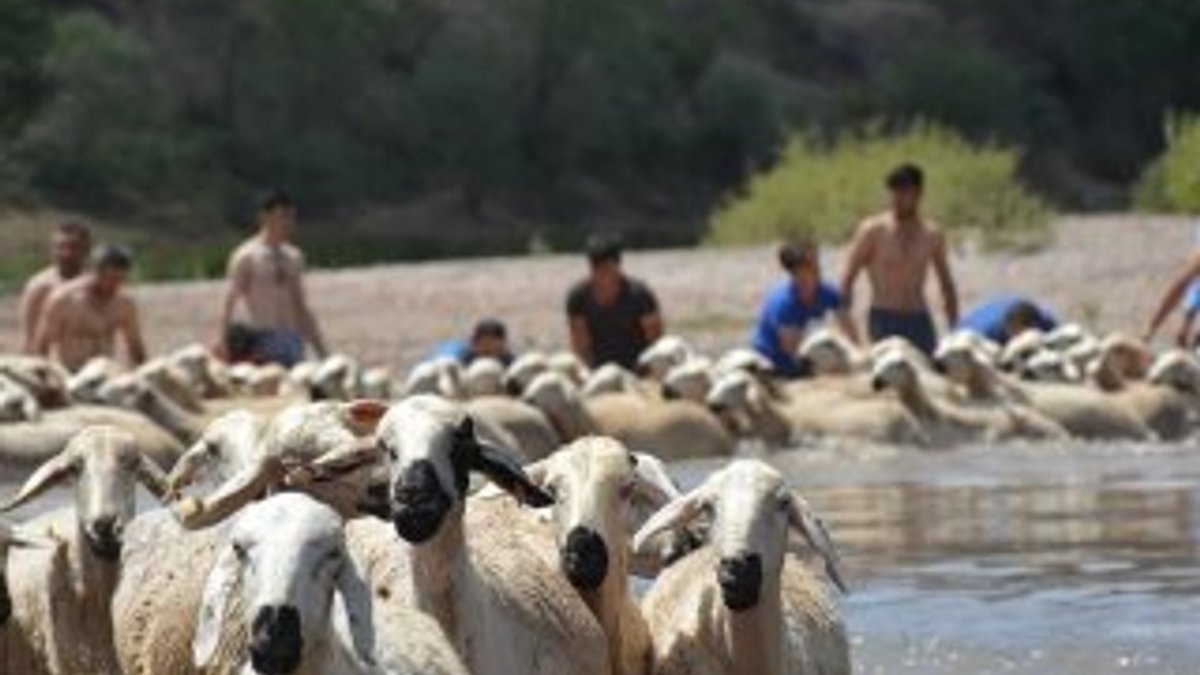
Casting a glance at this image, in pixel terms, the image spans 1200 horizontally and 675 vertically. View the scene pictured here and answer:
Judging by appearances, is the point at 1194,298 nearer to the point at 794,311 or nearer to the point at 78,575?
the point at 794,311

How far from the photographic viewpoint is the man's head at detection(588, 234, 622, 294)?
2492 centimetres

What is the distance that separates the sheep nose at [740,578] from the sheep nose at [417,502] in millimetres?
978

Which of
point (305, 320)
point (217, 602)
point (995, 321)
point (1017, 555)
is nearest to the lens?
point (217, 602)

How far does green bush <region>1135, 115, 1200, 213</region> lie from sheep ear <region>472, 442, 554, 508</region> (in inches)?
1206

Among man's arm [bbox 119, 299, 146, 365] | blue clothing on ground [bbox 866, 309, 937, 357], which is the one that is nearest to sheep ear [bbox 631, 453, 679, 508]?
man's arm [bbox 119, 299, 146, 365]

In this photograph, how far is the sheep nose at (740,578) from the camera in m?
10.5

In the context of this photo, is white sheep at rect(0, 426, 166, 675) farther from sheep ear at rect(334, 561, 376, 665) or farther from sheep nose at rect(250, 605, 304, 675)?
sheep nose at rect(250, 605, 304, 675)

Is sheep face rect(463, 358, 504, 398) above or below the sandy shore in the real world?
above

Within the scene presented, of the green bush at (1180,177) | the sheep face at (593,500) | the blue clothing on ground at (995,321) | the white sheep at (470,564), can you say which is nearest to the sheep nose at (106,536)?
the white sheep at (470,564)

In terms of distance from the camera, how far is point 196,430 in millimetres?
23344

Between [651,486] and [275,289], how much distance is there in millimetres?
13643

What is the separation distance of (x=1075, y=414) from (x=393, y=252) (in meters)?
29.2

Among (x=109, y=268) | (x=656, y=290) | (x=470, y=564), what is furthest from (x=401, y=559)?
(x=656, y=290)

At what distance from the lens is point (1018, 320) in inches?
1128
